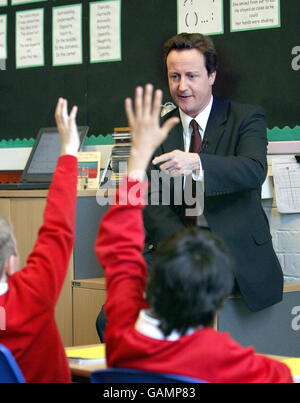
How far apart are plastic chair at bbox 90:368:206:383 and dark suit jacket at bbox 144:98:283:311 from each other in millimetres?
1570

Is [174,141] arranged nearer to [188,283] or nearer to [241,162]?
[241,162]

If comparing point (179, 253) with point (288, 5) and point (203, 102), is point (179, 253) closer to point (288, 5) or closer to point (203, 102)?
point (203, 102)

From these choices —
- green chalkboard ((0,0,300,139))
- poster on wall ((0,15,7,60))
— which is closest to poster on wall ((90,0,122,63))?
green chalkboard ((0,0,300,139))

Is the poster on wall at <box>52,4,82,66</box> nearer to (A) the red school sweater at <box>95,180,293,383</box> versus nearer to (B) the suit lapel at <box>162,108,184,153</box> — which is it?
(B) the suit lapel at <box>162,108,184,153</box>

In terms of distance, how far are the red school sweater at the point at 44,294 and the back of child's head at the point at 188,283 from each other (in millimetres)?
391

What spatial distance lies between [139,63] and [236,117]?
1.04m

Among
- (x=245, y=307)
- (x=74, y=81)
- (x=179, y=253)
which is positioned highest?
(x=74, y=81)

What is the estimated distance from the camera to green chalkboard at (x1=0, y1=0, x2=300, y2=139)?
337cm

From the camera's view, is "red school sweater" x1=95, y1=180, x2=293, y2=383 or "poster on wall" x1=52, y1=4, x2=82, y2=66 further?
"poster on wall" x1=52, y1=4, x2=82, y2=66

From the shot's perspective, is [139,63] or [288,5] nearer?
[288,5]

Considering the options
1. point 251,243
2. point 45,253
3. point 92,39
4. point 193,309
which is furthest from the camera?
point 92,39

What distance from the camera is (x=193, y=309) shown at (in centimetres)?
136

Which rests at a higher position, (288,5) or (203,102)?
(288,5)

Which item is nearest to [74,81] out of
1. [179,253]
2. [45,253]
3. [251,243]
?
[251,243]
